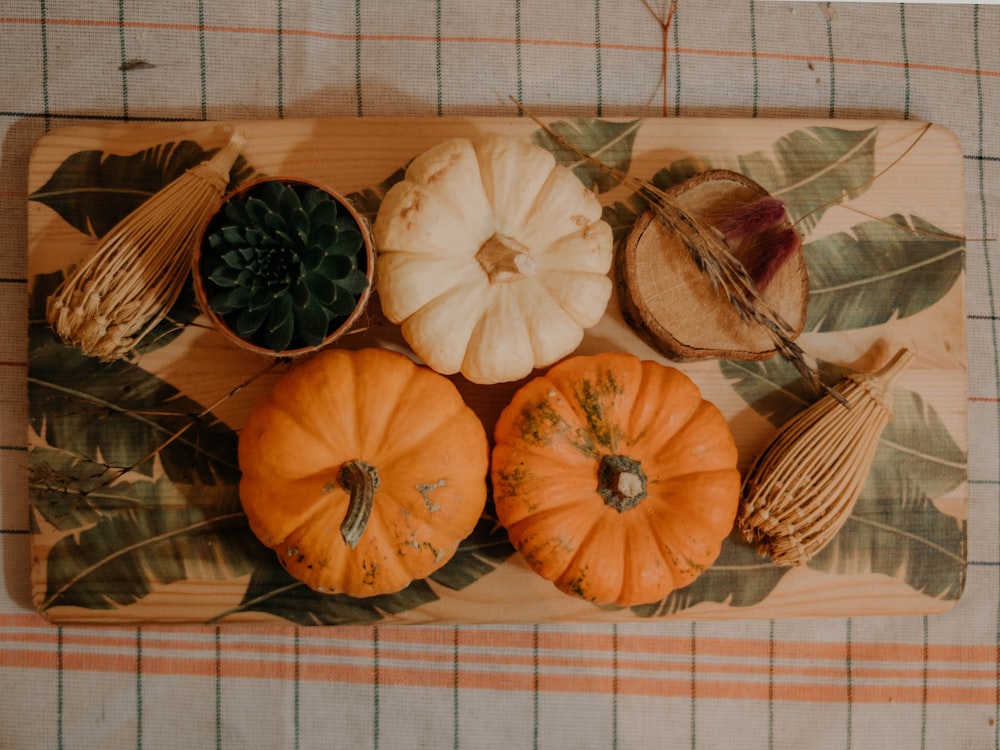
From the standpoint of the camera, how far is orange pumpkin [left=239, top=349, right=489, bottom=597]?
1.04 metres

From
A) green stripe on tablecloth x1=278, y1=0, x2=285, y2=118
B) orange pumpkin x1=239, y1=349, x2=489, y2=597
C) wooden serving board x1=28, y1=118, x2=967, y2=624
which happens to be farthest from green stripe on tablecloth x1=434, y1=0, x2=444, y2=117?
orange pumpkin x1=239, y1=349, x2=489, y2=597

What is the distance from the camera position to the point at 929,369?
1.32 metres

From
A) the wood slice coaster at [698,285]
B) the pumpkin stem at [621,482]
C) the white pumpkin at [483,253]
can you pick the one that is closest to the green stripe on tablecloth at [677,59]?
the wood slice coaster at [698,285]

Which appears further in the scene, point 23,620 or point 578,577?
point 23,620

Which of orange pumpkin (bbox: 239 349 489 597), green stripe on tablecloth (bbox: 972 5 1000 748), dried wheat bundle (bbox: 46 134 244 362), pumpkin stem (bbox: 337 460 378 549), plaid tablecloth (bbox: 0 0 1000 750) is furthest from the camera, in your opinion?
green stripe on tablecloth (bbox: 972 5 1000 748)

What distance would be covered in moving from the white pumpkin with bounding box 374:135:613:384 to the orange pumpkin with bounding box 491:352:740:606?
0.34 feet

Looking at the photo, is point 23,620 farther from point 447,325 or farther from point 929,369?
point 929,369

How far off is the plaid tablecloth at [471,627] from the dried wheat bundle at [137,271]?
26 centimetres

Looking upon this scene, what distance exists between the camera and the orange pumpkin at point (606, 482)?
1085 millimetres

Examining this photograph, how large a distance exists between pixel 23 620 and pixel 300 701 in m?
0.57

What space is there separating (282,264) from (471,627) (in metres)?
0.81

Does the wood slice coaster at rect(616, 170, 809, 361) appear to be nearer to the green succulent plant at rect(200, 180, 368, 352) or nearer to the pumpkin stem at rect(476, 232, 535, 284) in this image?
the pumpkin stem at rect(476, 232, 535, 284)

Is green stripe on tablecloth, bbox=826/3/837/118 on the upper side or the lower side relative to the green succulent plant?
upper

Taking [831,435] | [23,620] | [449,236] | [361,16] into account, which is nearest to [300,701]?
[23,620]
